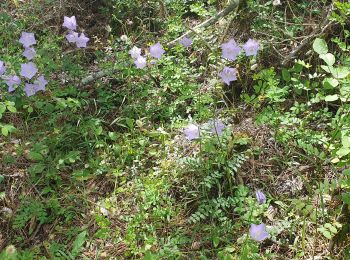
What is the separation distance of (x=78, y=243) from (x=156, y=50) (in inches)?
58.3

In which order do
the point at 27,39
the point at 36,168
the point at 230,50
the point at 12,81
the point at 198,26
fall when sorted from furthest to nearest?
1. the point at 198,26
2. the point at 27,39
3. the point at 12,81
4. the point at 230,50
5. the point at 36,168

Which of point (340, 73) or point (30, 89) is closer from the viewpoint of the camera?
point (340, 73)

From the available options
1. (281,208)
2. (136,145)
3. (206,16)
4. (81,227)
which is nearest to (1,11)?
(206,16)

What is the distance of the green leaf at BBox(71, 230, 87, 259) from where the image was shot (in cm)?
227

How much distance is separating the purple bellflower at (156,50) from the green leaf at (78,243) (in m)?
1.39

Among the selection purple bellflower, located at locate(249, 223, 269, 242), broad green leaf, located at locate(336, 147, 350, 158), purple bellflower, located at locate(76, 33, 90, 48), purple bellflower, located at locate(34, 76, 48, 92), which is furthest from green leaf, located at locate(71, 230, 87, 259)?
purple bellflower, located at locate(76, 33, 90, 48)

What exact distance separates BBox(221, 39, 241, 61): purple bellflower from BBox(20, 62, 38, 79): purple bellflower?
1274mm

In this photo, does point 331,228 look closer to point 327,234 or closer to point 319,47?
point 327,234

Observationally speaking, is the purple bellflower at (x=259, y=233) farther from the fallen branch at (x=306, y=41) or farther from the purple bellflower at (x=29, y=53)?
the purple bellflower at (x=29, y=53)

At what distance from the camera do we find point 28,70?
297cm

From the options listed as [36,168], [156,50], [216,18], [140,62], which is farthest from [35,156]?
[216,18]

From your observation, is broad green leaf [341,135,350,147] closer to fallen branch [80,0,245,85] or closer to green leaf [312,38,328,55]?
green leaf [312,38,328,55]

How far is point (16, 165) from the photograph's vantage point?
9.12 ft

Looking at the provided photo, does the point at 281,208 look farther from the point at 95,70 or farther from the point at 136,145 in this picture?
the point at 95,70
